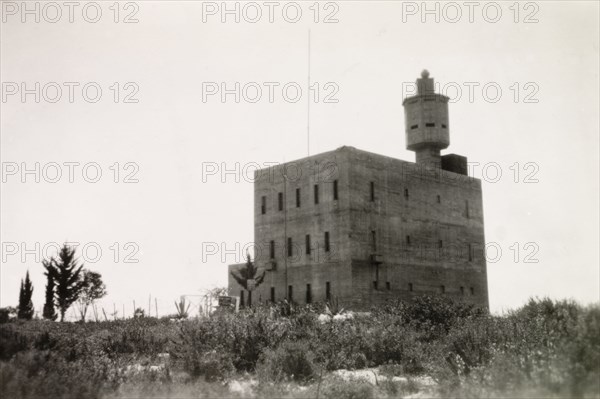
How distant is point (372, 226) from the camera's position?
3997 cm

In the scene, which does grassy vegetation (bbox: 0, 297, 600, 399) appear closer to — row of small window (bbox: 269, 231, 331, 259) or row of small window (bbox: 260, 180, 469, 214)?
row of small window (bbox: 269, 231, 331, 259)

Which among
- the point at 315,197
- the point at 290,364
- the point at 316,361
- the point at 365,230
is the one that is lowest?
the point at 316,361

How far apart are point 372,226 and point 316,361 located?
89.5 feet

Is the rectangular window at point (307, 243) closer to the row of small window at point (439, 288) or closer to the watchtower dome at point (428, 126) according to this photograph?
the row of small window at point (439, 288)

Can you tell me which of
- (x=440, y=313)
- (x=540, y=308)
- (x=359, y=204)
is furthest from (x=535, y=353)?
(x=359, y=204)

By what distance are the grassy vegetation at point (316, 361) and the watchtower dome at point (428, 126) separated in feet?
108

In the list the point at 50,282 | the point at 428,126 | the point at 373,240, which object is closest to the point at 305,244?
the point at 373,240

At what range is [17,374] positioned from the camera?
352 inches

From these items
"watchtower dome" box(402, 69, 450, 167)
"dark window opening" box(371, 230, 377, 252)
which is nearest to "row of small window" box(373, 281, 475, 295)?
"dark window opening" box(371, 230, 377, 252)

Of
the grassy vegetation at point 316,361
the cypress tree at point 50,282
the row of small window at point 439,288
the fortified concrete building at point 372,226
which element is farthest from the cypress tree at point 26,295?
the grassy vegetation at point 316,361

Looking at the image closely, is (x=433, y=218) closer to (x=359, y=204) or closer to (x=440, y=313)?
(x=359, y=204)

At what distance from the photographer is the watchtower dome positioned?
4803 cm

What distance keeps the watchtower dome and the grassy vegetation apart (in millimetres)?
32912

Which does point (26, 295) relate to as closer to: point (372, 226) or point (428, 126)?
point (372, 226)
